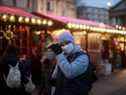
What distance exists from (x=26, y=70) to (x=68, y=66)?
2.58 m

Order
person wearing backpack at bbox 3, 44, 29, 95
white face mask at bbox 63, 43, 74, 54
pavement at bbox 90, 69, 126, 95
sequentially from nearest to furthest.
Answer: white face mask at bbox 63, 43, 74, 54 → person wearing backpack at bbox 3, 44, 29, 95 → pavement at bbox 90, 69, 126, 95

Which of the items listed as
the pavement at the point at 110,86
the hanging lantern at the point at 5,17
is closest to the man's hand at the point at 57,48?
the hanging lantern at the point at 5,17

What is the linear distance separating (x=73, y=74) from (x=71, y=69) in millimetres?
75

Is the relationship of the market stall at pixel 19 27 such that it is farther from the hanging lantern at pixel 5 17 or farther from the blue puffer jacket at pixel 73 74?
the blue puffer jacket at pixel 73 74

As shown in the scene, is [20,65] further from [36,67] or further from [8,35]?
[36,67]

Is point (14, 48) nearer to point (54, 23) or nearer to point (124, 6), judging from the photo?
point (54, 23)

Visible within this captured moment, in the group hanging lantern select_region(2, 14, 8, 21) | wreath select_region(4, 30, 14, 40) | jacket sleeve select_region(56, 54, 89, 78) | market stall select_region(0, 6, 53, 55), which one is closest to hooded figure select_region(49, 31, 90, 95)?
jacket sleeve select_region(56, 54, 89, 78)

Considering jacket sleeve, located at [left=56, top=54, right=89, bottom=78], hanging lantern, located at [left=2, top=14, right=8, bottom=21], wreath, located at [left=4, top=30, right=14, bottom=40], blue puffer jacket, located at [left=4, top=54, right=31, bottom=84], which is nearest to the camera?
jacket sleeve, located at [left=56, top=54, right=89, bottom=78]

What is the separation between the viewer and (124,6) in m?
35.2

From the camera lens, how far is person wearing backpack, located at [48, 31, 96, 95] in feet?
15.4

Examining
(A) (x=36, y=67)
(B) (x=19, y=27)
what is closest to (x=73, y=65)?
(B) (x=19, y=27)

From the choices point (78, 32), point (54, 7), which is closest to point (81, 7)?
point (54, 7)

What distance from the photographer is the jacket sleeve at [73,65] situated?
466cm

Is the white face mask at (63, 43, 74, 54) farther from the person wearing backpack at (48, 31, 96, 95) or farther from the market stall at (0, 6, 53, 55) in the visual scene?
the market stall at (0, 6, 53, 55)
